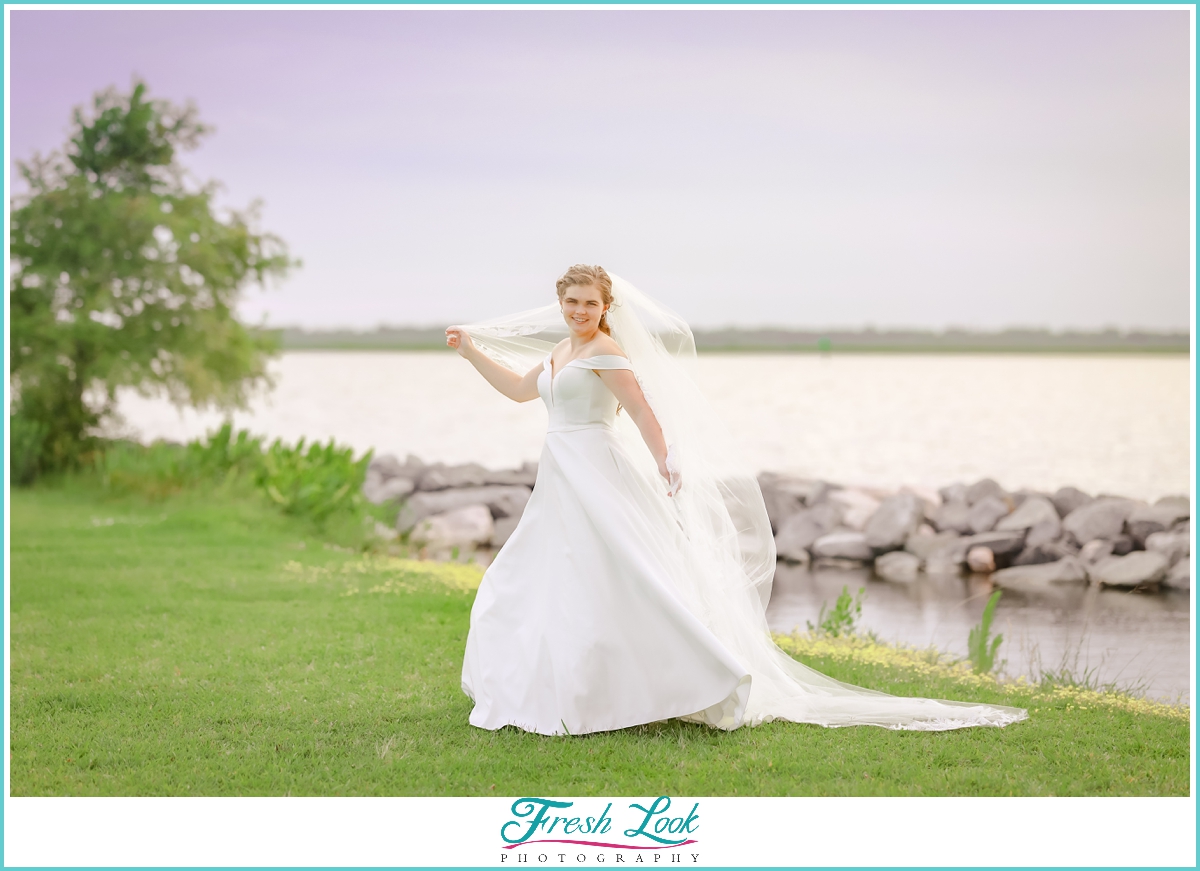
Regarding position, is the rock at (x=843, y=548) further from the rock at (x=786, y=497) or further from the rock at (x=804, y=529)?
the rock at (x=786, y=497)

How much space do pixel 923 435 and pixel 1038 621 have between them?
17.7 metres

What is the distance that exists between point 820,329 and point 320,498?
21.7m

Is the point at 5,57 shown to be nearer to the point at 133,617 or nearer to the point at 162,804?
the point at 133,617

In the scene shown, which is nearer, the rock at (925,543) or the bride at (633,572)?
the bride at (633,572)

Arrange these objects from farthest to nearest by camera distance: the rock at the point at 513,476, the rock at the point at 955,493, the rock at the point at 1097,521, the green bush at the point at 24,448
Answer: the rock at the point at 513,476
the green bush at the point at 24,448
the rock at the point at 955,493
the rock at the point at 1097,521

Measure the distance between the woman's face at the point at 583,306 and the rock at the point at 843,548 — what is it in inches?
294

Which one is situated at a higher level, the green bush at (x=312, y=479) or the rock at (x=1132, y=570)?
the green bush at (x=312, y=479)

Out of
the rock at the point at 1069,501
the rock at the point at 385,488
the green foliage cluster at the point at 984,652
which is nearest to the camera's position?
the green foliage cluster at the point at 984,652

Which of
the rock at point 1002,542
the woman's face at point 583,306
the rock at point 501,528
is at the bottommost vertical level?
the rock at point 501,528

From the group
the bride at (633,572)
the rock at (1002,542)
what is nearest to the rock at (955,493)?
the rock at (1002,542)

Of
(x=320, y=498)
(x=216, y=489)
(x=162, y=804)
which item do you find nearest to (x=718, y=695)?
(x=162, y=804)

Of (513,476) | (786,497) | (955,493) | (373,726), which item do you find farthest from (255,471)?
(955,493)

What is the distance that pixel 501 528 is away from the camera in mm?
12422

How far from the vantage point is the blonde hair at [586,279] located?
15.2 ft
